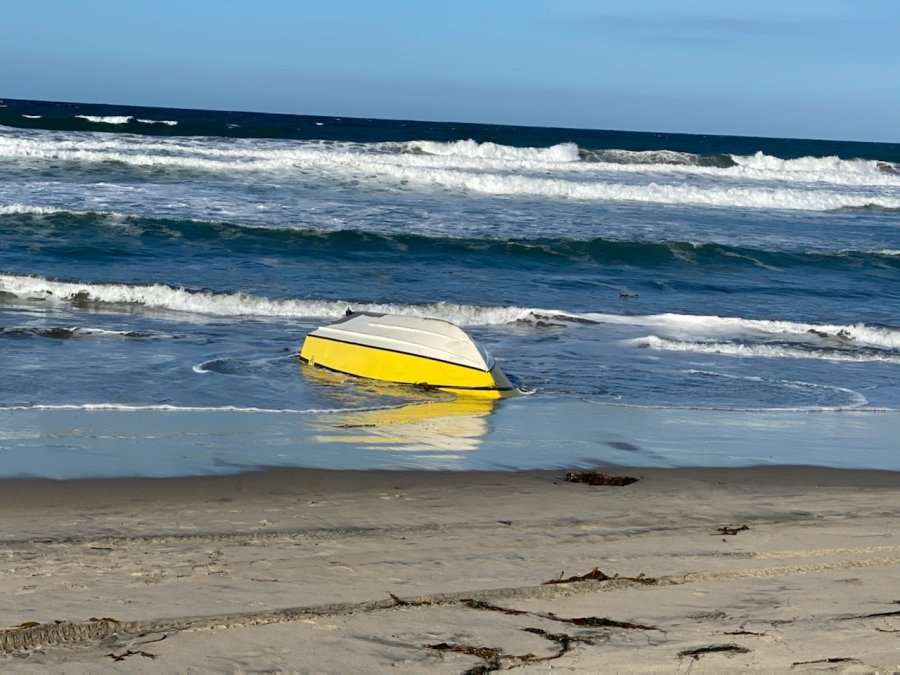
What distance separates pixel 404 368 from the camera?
374 inches

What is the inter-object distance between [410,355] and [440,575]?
5174 millimetres

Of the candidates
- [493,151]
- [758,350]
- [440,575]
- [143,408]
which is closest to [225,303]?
[143,408]

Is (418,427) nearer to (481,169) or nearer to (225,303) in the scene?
(225,303)

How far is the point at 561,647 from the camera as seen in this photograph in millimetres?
3594

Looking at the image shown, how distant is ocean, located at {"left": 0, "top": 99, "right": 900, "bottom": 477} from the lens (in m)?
7.43

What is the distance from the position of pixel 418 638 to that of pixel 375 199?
21543 millimetres

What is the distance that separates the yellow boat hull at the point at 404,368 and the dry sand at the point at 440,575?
2.74 meters

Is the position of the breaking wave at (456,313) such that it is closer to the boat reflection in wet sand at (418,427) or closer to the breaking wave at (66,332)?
the breaking wave at (66,332)

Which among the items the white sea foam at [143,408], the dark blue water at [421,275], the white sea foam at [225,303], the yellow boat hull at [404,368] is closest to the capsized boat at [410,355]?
the yellow boat hull at [404,368]

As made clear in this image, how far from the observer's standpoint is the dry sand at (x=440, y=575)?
3.52m

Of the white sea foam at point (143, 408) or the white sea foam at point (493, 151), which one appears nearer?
the white sea foam at point (143, 408)

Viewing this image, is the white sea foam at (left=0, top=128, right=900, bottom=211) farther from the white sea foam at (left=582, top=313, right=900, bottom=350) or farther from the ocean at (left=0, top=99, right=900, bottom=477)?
the white sea foam at (left=582, top=313, right=900, bottom=350)

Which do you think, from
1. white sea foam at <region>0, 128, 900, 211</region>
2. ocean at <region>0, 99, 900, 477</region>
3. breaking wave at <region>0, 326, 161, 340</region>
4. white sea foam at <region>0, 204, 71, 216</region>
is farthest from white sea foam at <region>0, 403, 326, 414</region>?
white sea foam at <region>0, 128, 900, 211</region>

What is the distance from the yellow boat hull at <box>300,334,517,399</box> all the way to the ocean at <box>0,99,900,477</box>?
7.3 inches
